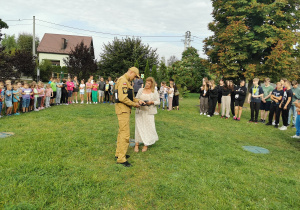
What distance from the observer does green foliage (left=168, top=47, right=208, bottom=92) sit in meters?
28.7

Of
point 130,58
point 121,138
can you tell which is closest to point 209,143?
point 121,138

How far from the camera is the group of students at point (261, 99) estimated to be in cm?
934

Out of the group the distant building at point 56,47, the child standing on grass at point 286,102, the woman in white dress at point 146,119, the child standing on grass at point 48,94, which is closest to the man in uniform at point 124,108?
the woman in white dress at point 146,119

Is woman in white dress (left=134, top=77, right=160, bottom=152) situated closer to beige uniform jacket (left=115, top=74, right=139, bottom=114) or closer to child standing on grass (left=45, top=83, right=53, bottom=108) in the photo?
beige uniform jacket (left=115, top=74, right=139, bottom=114)

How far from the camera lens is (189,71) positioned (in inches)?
1137

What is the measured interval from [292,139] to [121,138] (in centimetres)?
664

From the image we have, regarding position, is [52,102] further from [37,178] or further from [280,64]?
[280,64]

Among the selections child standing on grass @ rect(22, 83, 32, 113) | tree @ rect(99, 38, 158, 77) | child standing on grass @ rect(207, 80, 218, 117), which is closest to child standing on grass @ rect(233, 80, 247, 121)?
child standing on grass @ rect(207, 80, 218, 117)

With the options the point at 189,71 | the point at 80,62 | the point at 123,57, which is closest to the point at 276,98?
the point at 189,71

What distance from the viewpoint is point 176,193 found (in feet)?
11.4

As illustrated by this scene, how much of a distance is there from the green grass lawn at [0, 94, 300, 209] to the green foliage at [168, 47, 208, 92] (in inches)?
875

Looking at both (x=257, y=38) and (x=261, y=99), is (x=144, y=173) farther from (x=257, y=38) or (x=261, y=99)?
(x=257, y=38)

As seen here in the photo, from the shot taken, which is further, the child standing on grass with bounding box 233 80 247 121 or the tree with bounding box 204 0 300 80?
the tree with bounding box 204 0 300 80

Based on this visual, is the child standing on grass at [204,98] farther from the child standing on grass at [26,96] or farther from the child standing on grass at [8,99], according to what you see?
the child standing on grass at [8,99]
